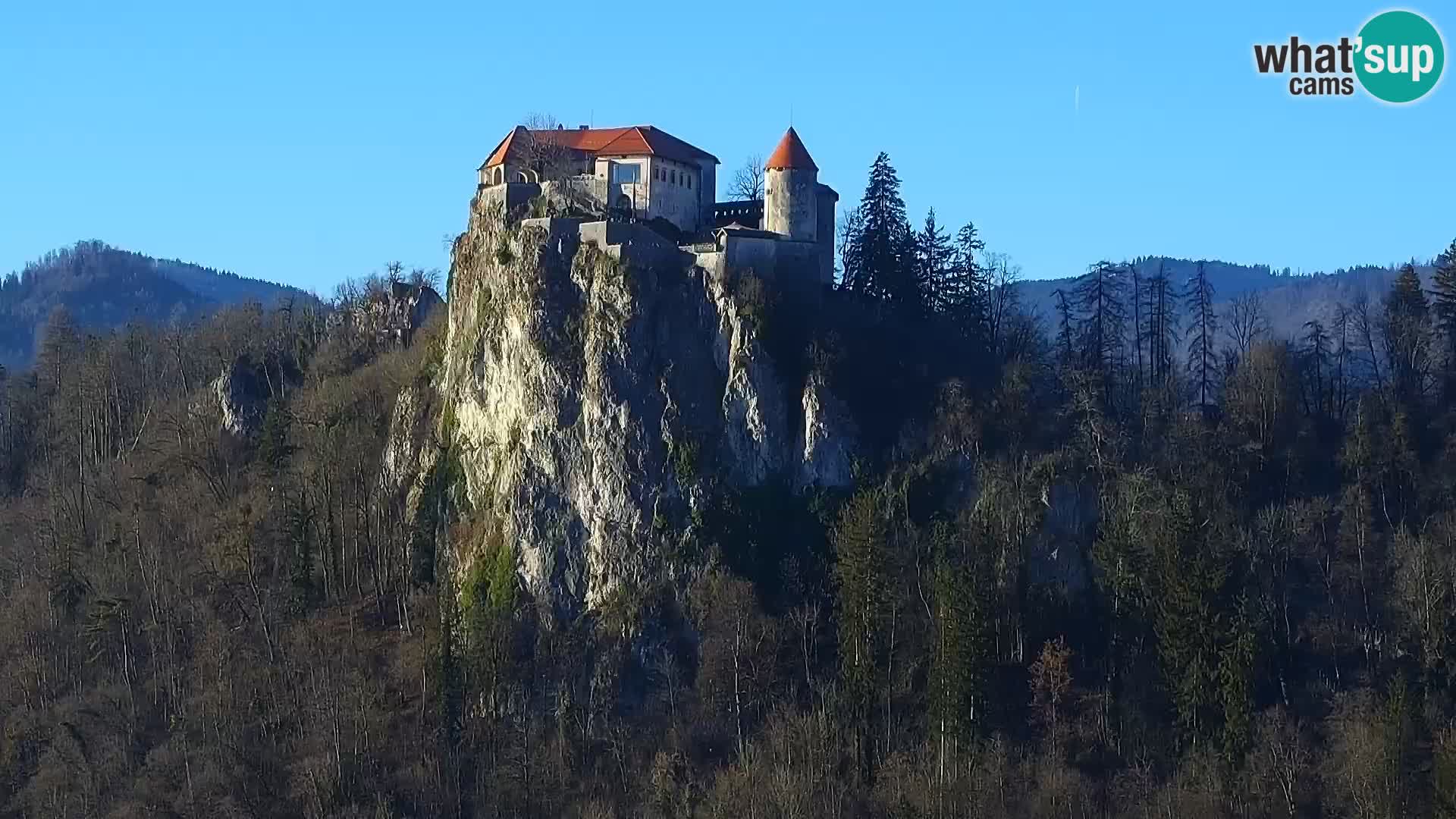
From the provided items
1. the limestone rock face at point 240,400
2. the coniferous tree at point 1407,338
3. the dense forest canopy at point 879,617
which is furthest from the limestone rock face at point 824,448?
the limestone rock face at point 240,400

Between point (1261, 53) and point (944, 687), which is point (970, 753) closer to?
point (944, 687)

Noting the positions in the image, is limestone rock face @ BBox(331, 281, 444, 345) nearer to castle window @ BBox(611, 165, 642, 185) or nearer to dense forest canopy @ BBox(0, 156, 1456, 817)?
dense forest canopy @ BBox(0, 156, 1456, 817)

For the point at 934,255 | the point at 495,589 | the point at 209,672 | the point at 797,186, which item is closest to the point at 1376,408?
the point at 934,255

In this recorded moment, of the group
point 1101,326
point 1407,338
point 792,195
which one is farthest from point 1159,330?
point 792,195

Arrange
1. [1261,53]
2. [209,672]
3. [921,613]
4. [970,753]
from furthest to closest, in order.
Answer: [209,672] → [921,613] → [970,753] → [1261,53]

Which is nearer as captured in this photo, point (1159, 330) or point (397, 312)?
point (1159, 330)

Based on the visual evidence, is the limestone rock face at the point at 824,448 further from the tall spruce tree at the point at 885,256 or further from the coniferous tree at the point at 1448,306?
the coniferous tree at the point at 1448,306

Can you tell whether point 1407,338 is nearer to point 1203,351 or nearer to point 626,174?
point 1203,351
